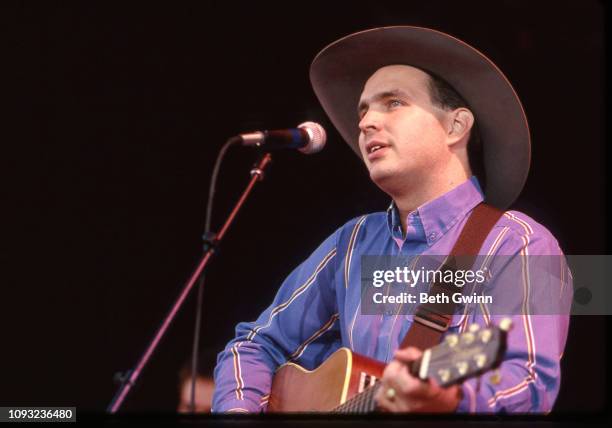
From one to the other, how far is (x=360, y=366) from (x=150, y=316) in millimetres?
906

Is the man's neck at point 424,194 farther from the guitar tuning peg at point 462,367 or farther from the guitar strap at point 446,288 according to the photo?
the guitar tuning peg at point 462,367

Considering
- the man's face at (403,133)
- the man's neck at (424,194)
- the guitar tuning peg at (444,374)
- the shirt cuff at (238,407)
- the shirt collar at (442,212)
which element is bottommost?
the shirt cuff at (238,407)

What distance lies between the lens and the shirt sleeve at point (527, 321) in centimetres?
225

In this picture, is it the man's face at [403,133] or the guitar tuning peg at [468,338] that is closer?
the guitar tuning peg at [468,338]

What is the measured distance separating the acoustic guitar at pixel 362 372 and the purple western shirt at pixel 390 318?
0.10 meters

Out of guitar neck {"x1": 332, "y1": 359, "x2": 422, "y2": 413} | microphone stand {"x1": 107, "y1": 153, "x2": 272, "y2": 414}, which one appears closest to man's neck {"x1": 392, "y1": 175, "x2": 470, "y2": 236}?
microphone stand {"x1": 107, "y1": 153, "x2": 272, "y2": 414}

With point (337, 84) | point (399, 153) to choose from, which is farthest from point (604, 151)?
point (337, 84)

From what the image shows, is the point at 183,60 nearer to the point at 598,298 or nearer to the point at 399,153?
the point at 399,153

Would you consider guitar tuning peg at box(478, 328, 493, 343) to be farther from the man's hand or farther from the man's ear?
the man's ear

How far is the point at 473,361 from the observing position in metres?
1.96

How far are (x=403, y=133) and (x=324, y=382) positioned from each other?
2.37 ft

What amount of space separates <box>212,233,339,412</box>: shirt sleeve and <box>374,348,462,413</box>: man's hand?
27.7 inches

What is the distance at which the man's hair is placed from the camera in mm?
2818

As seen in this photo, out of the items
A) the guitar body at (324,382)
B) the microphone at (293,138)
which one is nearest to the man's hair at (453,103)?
the microphone at (293,138)
